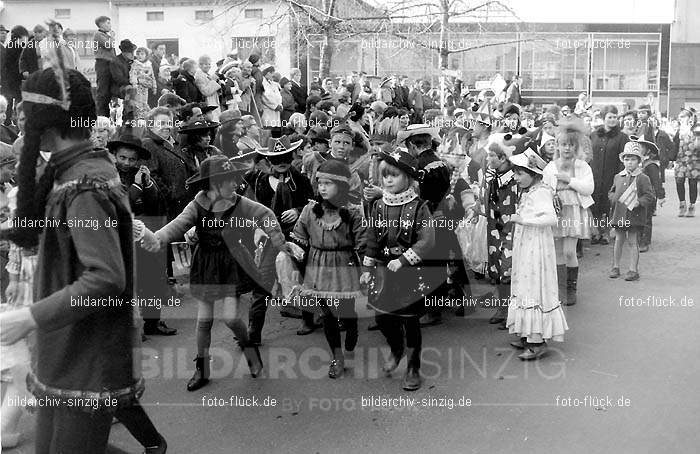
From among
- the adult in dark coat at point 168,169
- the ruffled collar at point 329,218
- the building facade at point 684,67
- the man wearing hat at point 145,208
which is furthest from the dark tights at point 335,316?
the building facade at point 684,67

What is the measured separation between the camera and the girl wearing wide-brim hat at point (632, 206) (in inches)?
349

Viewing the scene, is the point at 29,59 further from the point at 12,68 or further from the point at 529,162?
the point at 529,162

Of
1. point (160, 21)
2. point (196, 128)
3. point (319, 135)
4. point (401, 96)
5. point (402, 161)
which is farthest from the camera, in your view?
point (160, 21)

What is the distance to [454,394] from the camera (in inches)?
208

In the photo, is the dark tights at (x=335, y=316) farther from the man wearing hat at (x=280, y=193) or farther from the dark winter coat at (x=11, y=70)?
the dark winter coat at (x=11, y=70)

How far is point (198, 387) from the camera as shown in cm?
537

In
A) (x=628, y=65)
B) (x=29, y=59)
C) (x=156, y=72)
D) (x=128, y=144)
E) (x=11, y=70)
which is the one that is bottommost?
(x=128, y=144)

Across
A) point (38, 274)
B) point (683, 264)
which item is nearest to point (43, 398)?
point (38, 274)

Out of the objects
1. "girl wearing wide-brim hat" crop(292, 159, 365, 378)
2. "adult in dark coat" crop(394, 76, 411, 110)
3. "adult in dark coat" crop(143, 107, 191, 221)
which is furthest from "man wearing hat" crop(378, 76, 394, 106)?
"girl wearing wide-brim hat" crop(292, 159, 365, 378)

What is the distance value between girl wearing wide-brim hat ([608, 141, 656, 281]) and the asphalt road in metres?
1.64

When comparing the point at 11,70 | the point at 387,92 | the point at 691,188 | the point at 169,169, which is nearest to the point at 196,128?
the point at 169,169

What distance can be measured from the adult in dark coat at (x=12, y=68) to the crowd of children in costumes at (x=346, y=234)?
4.68m

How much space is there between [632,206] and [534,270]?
339cm

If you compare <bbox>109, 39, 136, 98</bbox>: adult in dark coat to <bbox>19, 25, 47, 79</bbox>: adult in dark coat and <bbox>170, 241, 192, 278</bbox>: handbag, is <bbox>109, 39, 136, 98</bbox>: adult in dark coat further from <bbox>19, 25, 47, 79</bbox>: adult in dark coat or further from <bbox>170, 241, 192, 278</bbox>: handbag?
<bbox>170, 241, 192, 278</bbox>: handbag
